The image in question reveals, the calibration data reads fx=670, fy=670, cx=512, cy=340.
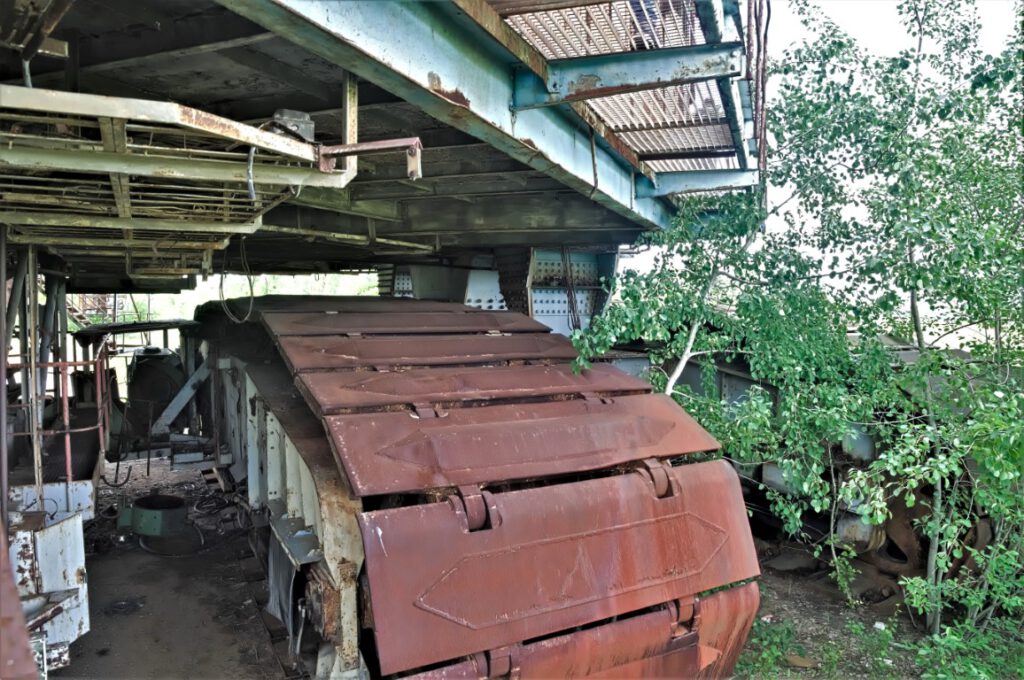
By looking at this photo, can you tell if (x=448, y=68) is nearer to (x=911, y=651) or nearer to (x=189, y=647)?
(x=189, y=647)

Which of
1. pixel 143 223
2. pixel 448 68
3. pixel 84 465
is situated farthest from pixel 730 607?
pixel 84 465

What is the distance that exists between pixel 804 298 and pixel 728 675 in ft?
9.32

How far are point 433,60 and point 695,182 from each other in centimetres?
372

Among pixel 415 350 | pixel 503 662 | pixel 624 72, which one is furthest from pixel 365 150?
pixel 503 662

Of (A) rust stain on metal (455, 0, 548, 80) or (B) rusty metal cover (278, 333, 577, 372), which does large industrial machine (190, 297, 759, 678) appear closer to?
(B) rusty metal cover (278, 333, 577, 372)

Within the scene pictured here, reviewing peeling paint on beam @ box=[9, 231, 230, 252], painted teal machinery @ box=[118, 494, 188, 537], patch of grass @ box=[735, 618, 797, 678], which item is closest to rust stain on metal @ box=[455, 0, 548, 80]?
peeling paint on beam @ box=[9, 231, 230, 252]

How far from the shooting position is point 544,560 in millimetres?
3246

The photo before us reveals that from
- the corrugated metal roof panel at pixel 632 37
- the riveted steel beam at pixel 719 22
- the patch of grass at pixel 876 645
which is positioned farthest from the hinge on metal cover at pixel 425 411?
the patch of grass at pixel 876 645

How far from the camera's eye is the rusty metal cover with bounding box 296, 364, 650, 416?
372cm

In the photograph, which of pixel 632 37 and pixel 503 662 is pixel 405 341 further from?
pixel 632 37

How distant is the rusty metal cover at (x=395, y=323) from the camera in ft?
16.2

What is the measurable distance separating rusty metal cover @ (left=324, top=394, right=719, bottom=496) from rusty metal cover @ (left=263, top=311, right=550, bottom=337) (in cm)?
149

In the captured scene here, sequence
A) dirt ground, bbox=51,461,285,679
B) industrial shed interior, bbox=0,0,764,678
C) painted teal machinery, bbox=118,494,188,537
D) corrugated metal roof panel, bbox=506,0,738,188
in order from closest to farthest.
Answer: industrial shed interior, bbox=0,0,764,678 < corrugated metal roof panel, bbox=506,0,738,188 < dirt ground, bbox=51,461,285,679 < painted teal machinery, bbox=118,494,188,537

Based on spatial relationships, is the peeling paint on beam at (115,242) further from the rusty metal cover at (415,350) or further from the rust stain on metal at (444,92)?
the rust stain on metal at (444,92)
